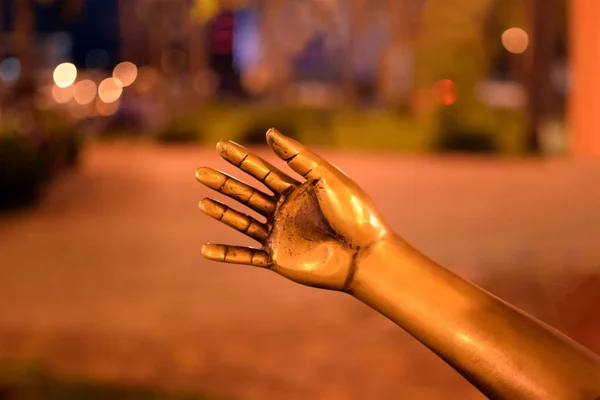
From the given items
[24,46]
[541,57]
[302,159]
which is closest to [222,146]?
[302,159]

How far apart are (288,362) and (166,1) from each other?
22937 mm

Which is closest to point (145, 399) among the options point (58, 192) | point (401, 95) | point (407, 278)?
point (407, 278)

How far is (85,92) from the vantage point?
2548cm

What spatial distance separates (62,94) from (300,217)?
24.9m

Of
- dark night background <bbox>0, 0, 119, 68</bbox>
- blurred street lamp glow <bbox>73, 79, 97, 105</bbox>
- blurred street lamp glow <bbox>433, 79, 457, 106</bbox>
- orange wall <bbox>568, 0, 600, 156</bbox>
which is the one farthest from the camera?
dark night background <bbox>0, 0, 119, 68</bbox>

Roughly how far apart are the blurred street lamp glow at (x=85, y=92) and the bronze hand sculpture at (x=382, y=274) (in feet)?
73.6

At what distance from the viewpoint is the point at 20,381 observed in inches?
197

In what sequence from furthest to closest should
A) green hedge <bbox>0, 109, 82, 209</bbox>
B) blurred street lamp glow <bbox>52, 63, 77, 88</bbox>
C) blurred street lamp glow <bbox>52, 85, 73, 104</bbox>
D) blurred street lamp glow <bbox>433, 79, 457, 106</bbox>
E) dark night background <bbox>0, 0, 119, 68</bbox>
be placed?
1. dark night background <bbox>0, 0, 119, 68</bbox>
2. blurred street lamp glow <bbox>52, 63, 77, 88</bbox>
3. blurred street lamp glow <bbox>52, 85, 73, 104</bbox>
4. blurred street lamp glow <bbox>433, 79, 457, 106</bbox>
5. green hedge <bbox>0, 109, 82, 209</bbox>

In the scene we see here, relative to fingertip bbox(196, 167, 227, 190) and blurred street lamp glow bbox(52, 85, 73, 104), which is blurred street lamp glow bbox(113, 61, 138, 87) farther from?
fingertip bbox(196, 167, 227, 190)

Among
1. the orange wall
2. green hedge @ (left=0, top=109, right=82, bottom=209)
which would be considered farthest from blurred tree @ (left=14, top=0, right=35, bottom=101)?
the orange wall

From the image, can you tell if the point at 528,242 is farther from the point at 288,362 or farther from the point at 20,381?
the point at 20,381

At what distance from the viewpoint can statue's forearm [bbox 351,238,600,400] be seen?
1888 millimetres

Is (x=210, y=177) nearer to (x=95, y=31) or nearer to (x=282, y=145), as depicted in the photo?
(x=282, y=145)

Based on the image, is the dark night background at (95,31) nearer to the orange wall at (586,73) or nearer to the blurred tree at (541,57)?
the blurred tree at (541,57)
